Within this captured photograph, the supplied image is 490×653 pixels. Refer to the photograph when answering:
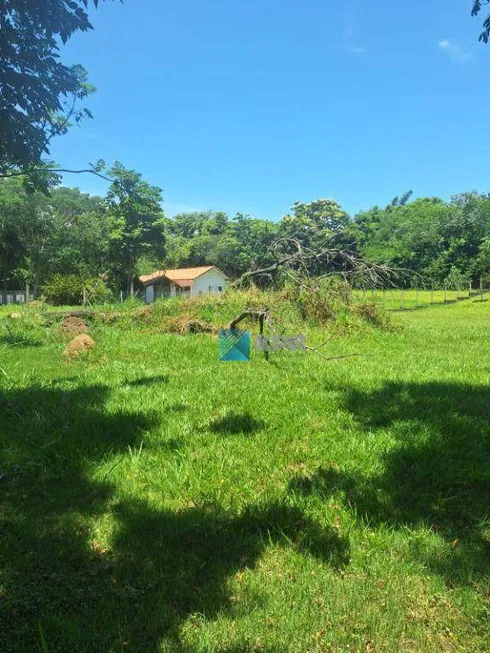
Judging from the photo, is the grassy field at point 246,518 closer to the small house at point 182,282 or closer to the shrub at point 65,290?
the shrub at point 65,290

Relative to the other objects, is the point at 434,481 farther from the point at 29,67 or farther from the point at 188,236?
the point at 188,236

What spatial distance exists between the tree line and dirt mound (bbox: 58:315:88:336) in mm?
6043

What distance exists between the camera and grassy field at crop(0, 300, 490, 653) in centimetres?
226

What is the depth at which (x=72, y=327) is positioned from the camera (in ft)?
41.5

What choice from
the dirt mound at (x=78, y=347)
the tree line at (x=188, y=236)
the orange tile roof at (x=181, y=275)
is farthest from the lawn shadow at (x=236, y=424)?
the orange tile roof at (x=181, y=275)

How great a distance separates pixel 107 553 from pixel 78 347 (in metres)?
7.89

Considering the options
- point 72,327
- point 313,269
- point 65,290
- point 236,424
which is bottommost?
point 236,424

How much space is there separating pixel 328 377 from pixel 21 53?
4946 millimetres

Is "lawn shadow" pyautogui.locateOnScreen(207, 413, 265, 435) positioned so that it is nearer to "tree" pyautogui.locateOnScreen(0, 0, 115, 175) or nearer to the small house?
"tree" pyautogui.locateOnScreen(0, 0, 115, 175)

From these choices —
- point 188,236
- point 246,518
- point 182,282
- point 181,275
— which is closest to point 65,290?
point 182,282

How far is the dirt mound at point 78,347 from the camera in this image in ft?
32.6

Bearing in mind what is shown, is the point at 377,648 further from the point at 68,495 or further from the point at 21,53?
the point at 21,53

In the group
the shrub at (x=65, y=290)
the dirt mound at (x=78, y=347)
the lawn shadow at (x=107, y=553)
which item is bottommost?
the lawn shadow at (x=107, y=553)

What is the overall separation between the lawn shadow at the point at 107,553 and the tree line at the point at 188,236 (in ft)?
43.4
